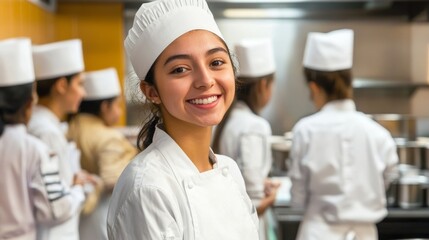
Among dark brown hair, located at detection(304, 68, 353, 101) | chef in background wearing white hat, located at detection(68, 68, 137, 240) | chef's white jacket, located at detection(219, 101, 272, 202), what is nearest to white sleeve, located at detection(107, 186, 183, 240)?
chef's white jacket, located at detection(219, 101, 272, 202)

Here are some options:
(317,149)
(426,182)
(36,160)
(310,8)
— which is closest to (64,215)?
(36,160)

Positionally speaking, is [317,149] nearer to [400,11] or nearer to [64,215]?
[64,215]

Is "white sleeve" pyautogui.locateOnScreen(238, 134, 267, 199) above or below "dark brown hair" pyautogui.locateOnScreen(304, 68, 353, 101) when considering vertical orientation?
below

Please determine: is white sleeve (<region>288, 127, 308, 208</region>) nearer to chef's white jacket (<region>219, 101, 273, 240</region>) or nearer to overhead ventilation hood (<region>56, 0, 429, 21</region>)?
chef's white jacket (<region>219, 101, 273, 240</region>)

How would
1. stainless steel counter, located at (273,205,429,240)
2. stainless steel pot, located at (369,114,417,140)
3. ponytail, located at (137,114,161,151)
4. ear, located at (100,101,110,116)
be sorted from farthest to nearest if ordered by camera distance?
stainless steel pot, located at (369,114,417,140) < ear, located at (100,101,110,116) < stainless steel counter, located at (273,205,429,240) < ponytail, located at (137,114,161,151)

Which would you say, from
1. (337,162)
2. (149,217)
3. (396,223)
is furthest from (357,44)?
(149,217)

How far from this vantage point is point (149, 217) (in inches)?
37.0

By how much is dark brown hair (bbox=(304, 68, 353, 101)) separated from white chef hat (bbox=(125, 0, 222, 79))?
141 centimetres

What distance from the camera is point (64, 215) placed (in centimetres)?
212

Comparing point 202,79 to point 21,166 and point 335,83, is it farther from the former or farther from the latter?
point 335,83

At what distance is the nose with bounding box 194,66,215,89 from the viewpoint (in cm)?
98

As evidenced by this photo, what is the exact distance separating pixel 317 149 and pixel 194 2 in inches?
56.5

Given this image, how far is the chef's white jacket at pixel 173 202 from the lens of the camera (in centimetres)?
95

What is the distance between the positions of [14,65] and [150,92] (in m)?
1.16
